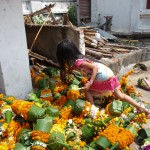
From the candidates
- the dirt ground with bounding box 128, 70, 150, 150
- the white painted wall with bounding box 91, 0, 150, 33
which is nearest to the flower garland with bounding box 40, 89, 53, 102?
the dirt ground with bounding box 128, 70, 150, 150

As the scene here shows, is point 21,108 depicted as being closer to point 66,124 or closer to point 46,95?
point 66,124

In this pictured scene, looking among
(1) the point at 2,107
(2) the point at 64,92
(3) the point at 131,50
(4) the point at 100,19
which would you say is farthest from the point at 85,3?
(1) the point at 2,107

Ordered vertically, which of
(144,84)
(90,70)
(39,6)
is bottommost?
(144,84)

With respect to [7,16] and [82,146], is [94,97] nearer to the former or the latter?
[82,146]

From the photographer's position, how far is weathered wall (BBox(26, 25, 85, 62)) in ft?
16.3

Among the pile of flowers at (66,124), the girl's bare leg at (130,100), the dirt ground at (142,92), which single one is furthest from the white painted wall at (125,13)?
the pile of flowers at (66,124)

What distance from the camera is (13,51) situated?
129 inches

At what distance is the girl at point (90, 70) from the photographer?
3188 mm

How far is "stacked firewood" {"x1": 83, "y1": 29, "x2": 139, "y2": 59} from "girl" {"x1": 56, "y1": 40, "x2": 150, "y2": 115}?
8.40 feet

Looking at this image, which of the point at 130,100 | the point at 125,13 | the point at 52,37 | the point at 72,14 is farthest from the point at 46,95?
the point at 72,14

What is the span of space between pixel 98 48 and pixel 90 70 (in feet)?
11.2

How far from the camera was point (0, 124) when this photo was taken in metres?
2.66

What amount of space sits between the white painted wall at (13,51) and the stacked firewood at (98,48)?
2855 millimetres

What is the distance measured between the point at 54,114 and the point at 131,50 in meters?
4.58
